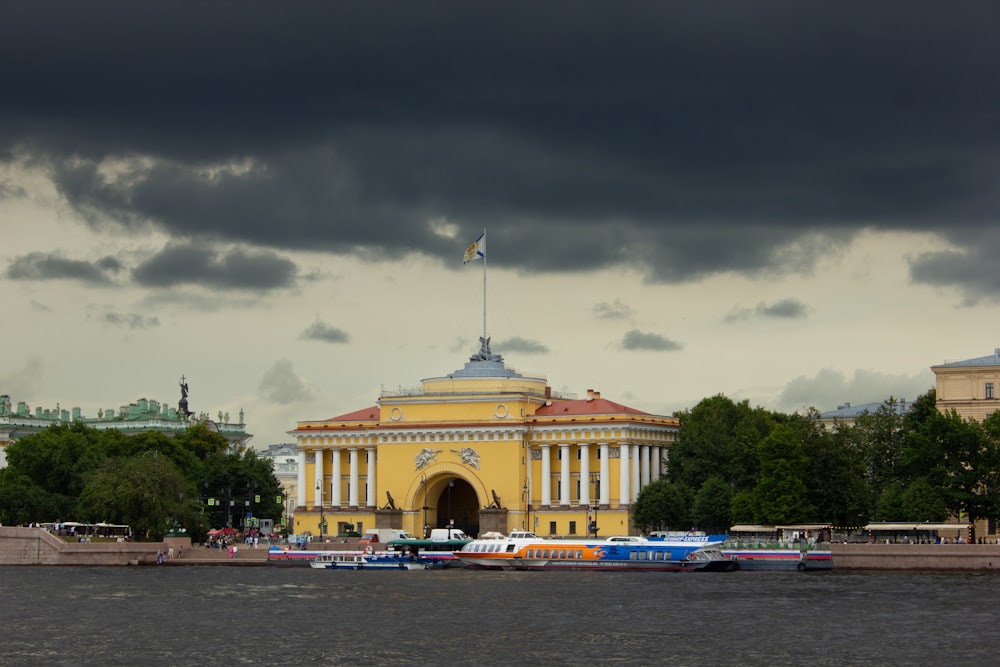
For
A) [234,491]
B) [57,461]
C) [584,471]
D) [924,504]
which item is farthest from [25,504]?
[924,504]

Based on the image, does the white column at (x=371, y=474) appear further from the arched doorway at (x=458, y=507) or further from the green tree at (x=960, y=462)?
the green tree at (x=960, y=462)

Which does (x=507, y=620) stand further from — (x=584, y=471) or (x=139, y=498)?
(x=584, y=471)

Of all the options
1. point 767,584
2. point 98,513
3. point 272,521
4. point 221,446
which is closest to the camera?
point 767,584

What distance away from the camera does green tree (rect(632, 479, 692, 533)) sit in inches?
4176

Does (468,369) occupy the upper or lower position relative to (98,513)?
upper

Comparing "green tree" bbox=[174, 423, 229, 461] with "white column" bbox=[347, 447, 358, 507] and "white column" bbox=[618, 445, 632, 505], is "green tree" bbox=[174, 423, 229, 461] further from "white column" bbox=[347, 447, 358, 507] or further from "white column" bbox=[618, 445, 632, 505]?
"white column" bbox=[618, 445, 632, 505]

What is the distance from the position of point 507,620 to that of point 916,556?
32674 millimetres

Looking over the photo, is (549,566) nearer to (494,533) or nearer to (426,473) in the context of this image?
(494,533)

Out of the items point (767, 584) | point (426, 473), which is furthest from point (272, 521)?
point (767, 584)

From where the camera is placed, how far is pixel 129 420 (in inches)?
6511

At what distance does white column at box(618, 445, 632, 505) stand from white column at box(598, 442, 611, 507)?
0.77 metres

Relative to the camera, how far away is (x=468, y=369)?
394 ft

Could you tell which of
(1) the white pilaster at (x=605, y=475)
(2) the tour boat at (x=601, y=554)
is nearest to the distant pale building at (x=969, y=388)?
A: (1) the white pilaster at (x=605, y=475)

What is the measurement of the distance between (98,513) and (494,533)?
2319 centimetres
